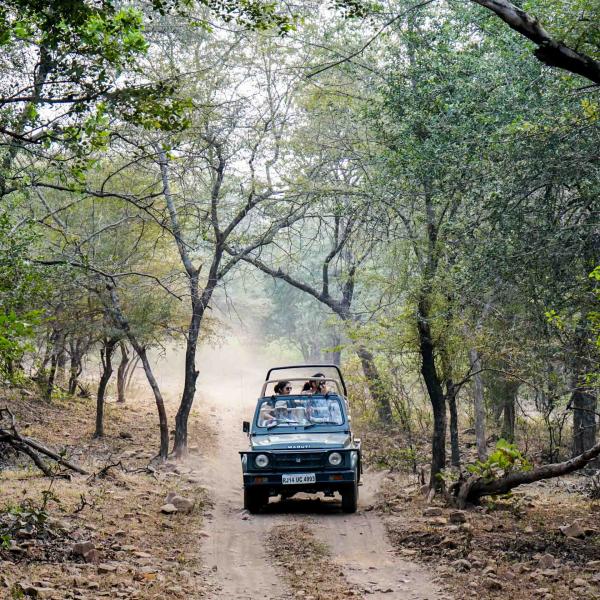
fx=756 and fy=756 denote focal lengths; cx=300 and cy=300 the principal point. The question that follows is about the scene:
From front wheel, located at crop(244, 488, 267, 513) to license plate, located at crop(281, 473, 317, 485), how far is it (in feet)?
1.64

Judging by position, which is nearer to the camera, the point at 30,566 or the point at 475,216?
the point at 30,566

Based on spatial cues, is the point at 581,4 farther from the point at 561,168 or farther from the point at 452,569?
the point at 452,569

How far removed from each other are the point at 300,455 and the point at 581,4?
7.63 metres

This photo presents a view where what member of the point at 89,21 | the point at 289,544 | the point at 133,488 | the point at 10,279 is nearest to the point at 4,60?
the point at 10,279

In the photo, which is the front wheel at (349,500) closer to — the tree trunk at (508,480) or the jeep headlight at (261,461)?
the jeep headlight at (261,461)

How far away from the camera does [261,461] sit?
477 inches

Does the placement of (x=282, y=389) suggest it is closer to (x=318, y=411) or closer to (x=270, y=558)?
(x=318, y=411)

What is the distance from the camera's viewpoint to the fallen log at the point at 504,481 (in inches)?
352

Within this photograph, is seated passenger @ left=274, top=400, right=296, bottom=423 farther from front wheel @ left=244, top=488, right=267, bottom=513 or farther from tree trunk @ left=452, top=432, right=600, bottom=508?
tree trunk @ left=452, top=432, right=600, bottom=508

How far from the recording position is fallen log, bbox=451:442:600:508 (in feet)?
29.3

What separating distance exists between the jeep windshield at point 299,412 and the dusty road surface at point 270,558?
1376 millimetres

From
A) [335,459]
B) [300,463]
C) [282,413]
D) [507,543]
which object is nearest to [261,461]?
[300,463]

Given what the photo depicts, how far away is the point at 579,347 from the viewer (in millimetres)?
12922

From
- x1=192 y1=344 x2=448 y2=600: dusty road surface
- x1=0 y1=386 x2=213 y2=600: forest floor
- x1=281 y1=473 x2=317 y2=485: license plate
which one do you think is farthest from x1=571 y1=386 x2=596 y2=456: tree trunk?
x1=0 y1=386 x2=213 y2=600: forest floor
